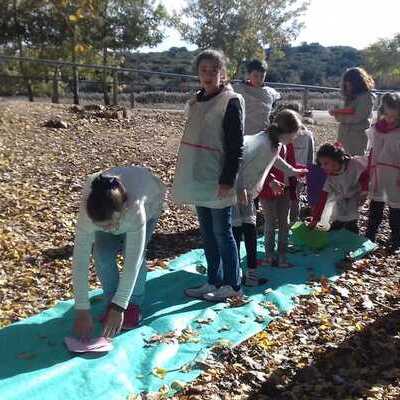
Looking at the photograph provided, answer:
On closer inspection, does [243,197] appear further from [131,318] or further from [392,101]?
[392,101]

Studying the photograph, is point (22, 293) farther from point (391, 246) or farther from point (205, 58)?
point (391, 246)

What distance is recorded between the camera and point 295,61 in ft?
111

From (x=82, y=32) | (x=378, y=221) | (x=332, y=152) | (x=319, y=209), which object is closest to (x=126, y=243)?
(x=332, y=152)

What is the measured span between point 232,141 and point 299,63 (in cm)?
3119

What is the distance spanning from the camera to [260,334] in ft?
11.2

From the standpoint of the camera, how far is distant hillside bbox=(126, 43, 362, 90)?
2823 centimetres

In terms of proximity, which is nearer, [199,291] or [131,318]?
[131,318]

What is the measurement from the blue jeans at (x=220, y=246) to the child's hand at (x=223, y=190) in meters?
0.10

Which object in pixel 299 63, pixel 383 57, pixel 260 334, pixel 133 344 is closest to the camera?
pixel 133 344

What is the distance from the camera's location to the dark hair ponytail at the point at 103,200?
2.64m

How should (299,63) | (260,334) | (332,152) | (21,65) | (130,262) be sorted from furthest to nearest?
(299,63) < (21,65) < (332,152) < (260,334) < (130,262)

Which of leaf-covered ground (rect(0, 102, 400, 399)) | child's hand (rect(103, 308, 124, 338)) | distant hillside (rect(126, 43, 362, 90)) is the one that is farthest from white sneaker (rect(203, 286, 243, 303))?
distant hillside (rect(126, 43, 362, 90))

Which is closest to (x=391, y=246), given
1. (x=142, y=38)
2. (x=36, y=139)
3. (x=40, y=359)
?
(x=40, y=359)

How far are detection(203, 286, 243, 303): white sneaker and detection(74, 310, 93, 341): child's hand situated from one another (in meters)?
0.94
